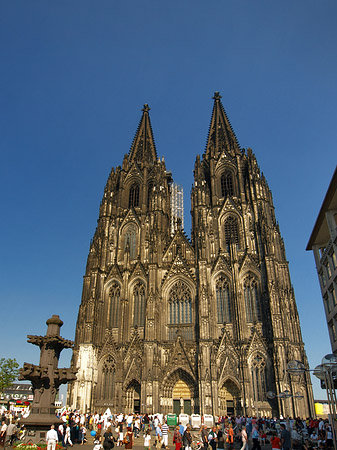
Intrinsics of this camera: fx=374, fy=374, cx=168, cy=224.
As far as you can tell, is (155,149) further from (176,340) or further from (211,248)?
→ (176,340)

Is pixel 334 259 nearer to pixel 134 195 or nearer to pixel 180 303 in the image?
pixel 180 303

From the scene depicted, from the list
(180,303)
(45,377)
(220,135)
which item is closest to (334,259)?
(180,303)

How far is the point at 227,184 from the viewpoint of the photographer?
147 feet

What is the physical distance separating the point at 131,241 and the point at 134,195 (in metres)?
6.98

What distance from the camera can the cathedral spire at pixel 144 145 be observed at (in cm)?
5059

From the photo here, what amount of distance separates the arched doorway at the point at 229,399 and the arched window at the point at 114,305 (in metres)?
12.2

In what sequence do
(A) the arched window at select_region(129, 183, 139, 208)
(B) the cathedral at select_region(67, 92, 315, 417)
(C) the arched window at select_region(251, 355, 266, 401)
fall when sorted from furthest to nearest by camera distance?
(A) the arched window at select_region(129, 183, 139, 208) → (B) the cathedral at select_region(67, 92, 315, 417) → (C) the arched window at select_region(251, 355, 266, 401)

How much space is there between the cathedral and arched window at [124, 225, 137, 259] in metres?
0.14

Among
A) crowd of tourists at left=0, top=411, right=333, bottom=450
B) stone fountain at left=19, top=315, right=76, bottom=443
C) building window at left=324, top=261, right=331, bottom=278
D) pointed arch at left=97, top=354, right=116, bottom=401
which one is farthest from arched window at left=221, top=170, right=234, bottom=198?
stone fountain at left=19, top=315, right=76, bottom=443

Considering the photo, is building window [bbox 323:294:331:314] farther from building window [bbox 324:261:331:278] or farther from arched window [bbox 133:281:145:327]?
arched window [bbox 133:281:145:327]

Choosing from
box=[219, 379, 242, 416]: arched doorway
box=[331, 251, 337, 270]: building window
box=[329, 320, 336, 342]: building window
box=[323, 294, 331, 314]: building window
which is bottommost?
box=[219, 379, 242, 416]: arched doorway

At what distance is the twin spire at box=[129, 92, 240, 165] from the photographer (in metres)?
48.6

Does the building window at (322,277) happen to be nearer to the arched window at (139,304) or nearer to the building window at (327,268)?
the building window at (327,268)

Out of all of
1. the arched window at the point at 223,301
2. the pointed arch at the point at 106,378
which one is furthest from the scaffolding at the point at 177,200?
the pointed arch at the point at 106,378
